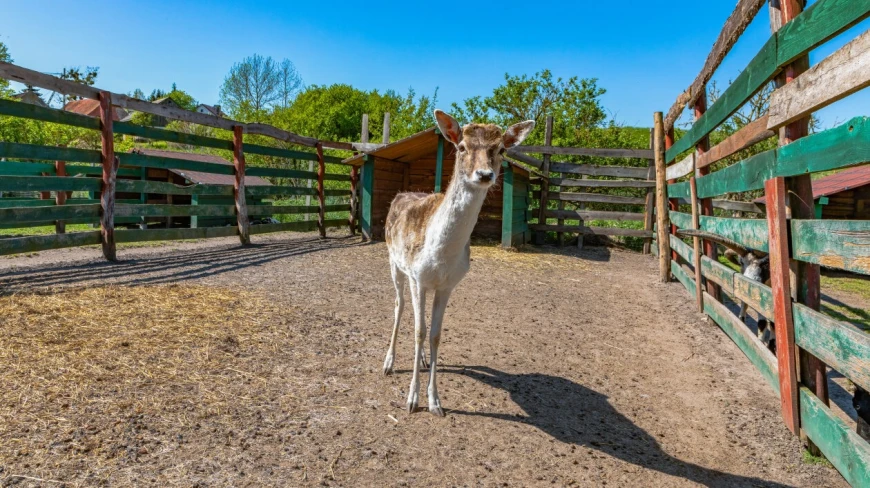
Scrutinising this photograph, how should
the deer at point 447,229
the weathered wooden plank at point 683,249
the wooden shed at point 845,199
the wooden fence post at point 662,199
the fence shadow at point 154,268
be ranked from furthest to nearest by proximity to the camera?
the wooden shed at point 845,199
the wooden fence post at point 662,199
the weathered wooden plank at point 683,249
the fence shadow at point 154,268
the deer at point 447,229

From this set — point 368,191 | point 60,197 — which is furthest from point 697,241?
point 60,197

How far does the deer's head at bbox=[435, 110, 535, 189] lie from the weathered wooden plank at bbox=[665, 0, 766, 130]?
2645mm

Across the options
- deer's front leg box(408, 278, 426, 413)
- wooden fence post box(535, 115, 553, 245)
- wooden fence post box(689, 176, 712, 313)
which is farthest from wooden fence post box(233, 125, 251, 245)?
wooden fence post box(689, 176, 712, 313)

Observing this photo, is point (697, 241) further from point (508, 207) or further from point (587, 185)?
point (587, 185)

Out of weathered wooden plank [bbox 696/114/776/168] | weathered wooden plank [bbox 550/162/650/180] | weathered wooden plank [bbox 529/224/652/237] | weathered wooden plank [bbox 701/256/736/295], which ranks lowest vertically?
weathered wooden plank [bbox 701/256/736/295]

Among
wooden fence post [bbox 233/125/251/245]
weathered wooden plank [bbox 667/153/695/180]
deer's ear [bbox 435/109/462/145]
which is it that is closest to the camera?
deer's ear [bbox 435/109/462/145]

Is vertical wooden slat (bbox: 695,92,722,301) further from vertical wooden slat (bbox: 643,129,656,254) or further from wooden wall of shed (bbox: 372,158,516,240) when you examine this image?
vertical wooden slat (bbox: 643,129,656,254)

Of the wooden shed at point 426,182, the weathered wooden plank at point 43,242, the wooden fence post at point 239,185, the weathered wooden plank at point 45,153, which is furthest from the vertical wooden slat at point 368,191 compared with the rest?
the weathered wooden plank at point 43,242

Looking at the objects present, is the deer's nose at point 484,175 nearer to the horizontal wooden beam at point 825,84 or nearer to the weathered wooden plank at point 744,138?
the horizontal wooden beam at point 825,84

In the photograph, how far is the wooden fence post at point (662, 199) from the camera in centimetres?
902

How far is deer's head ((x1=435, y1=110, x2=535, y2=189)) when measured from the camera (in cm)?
343

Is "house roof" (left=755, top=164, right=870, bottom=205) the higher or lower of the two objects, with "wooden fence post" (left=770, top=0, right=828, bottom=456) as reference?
higher

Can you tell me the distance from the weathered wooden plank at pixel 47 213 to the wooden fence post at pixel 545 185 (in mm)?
10743

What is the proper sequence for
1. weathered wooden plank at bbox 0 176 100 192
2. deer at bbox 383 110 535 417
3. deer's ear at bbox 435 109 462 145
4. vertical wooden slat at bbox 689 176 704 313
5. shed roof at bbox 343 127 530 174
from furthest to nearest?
shed roof at bbox 343 127 530 174
weathered wooden plank at bbox 0 176 100 192
vertical wooden slat at bbox 689 176 704 313
deer's ear at bbox 435 109 462 145
deer at bbox 383 110 535 417
